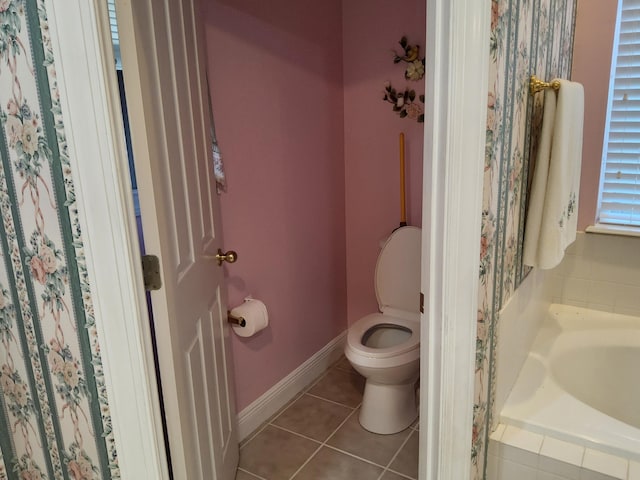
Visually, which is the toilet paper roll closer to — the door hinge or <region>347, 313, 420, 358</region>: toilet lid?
<region>347, 313, 420, 358</region>: toilet lid

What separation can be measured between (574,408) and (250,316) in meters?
1.20

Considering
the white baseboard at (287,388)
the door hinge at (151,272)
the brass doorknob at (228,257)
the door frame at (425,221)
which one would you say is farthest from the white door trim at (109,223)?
the white baseboard at (287,388)

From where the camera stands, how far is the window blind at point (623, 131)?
198 centimetres

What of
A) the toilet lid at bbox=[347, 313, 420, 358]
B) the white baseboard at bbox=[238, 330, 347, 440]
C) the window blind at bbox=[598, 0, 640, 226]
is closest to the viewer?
the window blind at bbox=[598, 0, 640, 226]

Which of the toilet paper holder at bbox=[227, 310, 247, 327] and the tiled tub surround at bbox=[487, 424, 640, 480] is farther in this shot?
the toilet paper holder at bbox=[227, 310, 247, 327]

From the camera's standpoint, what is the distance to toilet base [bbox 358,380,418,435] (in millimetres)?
2207

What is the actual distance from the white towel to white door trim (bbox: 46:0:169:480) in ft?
3.82

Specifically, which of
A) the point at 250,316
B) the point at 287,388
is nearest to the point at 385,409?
the point at 287,388

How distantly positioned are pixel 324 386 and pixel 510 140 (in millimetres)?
1746

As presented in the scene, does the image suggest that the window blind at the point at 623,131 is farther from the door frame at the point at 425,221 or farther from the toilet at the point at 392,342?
the door frame at the point at 425,221

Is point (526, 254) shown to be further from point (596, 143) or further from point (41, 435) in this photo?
point (41, 435)

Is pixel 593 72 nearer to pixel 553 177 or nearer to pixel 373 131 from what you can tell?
pixel 553 177

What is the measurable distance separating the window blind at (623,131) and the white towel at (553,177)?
661 mm

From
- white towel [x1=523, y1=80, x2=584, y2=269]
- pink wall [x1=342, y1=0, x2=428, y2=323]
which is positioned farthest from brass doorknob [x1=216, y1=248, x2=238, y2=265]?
pink wall [x1=342, y1=0, x2=428, y2=323]
